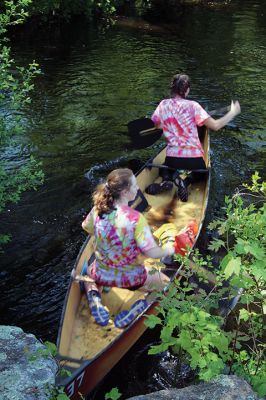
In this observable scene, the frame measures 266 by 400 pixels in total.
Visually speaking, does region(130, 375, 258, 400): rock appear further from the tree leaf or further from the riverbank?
the tree leaf

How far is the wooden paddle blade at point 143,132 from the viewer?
725 cm

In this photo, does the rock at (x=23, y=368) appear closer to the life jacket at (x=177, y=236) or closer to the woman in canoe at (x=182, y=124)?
the life jacket at (x=177, y=236)

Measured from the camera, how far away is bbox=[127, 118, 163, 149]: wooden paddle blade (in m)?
7.25

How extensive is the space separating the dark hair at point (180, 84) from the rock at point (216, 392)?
445cm

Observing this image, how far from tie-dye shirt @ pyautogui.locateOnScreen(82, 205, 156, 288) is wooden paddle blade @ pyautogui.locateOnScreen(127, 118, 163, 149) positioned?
9.93 feet

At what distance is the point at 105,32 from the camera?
1772 cm

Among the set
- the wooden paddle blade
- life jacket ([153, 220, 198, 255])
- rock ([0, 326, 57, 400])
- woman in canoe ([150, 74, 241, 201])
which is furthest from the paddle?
rock ([0, 326, 57, 400])

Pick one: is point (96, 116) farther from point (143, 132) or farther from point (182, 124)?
point (182, 124)

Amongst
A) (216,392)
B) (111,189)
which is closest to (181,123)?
(111,189)

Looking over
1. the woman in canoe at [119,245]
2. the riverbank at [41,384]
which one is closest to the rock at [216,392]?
the riverbank at [41,384]

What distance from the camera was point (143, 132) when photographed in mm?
7395

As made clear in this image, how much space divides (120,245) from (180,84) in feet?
9.47

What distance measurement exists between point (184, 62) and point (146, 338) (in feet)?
35.7

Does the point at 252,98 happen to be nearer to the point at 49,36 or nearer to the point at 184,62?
the point at 184,62
